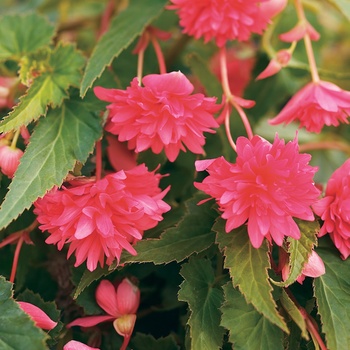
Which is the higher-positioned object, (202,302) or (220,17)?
(220,17)

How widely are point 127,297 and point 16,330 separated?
0.17 m

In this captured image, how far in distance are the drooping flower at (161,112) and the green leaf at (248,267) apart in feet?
0.41

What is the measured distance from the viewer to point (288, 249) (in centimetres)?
65

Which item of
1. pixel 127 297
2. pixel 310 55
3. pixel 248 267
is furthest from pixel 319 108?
pixel 127 297

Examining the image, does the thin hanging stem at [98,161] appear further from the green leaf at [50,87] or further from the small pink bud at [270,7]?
the small pink bud at [270,7]

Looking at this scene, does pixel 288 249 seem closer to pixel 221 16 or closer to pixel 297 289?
pixel 297 289

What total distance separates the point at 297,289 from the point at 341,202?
0.45 ft

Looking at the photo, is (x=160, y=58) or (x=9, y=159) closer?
(x=9, y=159)

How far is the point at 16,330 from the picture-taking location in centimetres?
60

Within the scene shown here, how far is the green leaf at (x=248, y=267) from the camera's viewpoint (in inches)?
23.6

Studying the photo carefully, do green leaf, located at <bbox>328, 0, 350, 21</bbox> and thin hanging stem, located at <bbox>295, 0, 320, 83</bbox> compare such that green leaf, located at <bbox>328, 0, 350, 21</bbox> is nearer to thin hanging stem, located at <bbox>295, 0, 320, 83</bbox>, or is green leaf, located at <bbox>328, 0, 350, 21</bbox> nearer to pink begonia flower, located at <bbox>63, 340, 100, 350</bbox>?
thin hanging stem, located at <bbox>295, 0, 320, 83</bbox>

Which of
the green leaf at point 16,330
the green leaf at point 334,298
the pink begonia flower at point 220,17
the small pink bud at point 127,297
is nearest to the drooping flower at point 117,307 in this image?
the small pink bud at point 127,297

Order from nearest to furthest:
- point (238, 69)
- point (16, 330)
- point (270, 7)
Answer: point (16, 330) < point (270, 7) < point (238, 69)

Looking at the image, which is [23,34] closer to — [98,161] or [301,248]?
[98,161]
